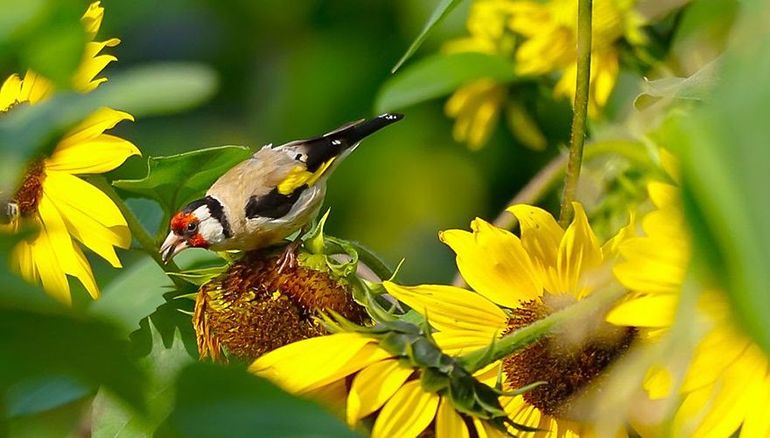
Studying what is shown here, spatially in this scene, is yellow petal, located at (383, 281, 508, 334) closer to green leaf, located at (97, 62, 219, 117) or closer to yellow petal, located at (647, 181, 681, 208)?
yellow petal, located at (647, 181, 681, 208)

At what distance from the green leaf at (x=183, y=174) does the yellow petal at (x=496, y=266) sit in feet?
0.52

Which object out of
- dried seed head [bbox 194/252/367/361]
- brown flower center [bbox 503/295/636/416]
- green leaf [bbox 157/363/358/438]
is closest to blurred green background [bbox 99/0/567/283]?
dried seed head [bbox 194/252/367/361]

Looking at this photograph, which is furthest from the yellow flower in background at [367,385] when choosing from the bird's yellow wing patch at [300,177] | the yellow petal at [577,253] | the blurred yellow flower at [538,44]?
the blurred yellow flower at [538,44]

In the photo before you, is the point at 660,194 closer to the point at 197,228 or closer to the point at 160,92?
the point at 160,92

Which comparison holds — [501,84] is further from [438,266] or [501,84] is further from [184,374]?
[184,374]

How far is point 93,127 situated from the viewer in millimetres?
636

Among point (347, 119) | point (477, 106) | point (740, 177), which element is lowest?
point (347, 119)

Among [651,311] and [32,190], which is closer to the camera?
[651,311]

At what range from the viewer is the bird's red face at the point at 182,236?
665 mm

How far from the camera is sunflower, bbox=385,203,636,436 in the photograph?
0.54 m

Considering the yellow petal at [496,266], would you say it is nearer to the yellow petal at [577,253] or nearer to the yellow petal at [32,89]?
the yellow petal at [577,253]

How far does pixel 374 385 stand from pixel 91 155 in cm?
23

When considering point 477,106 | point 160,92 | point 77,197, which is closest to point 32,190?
point 77,197

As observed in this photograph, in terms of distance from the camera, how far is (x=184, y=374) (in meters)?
0.23
